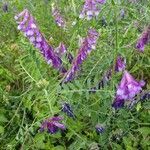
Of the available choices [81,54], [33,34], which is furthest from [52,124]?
[33,34]

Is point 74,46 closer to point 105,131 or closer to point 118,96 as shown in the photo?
point 105,131

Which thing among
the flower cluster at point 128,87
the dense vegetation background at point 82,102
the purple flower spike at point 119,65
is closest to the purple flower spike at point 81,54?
the dense vegetation background at point 82,102

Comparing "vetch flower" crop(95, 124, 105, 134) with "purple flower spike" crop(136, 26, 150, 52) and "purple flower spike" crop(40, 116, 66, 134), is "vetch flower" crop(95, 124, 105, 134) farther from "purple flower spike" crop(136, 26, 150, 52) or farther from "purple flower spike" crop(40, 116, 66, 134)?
"purple flower spike" crop(136, 26, 150, 52)

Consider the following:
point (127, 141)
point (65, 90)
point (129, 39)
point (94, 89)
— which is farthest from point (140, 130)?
point (129, 39)

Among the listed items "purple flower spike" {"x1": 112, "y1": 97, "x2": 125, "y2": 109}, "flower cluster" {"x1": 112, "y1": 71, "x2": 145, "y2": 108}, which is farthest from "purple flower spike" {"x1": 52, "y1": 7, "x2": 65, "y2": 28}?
"flower cluster" {"x1": 112, "y1": 71, "x2": 145, "y2": 108}

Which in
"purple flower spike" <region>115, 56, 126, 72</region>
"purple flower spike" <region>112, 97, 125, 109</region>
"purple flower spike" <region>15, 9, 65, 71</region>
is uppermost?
"purple flower spike" <region>15, 9, 65, 71</region>

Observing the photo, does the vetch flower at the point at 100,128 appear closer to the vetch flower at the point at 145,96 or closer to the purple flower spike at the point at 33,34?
the vetch flower at the point at 145,96

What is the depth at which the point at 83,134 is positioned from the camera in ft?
9.25

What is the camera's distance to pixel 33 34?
2.57 m

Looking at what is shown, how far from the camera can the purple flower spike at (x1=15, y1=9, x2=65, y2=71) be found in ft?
8.36

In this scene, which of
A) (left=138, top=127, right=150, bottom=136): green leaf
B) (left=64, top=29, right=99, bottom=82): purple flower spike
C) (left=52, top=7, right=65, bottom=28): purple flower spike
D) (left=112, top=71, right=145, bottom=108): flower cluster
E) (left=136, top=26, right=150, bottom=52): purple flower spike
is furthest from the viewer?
(left=52, top=7, right=65, bottom=28): purple flower spike

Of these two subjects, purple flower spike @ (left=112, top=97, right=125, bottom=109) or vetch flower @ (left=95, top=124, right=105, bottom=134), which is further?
vetch flower @ (left=95, top=124, right=105, bottom=134)

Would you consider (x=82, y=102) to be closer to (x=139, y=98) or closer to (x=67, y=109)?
(x=67, y=109)

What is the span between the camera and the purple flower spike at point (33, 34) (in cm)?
255
